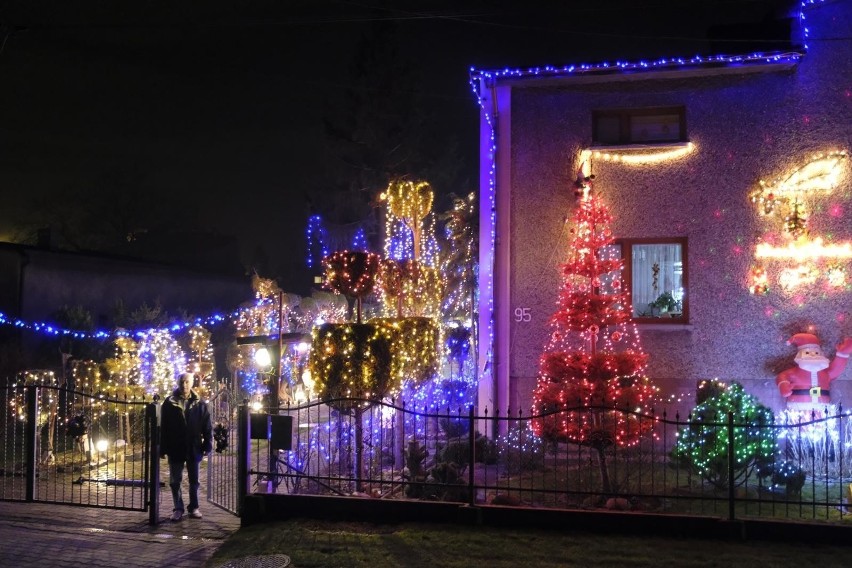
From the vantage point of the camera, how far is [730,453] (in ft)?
24.0

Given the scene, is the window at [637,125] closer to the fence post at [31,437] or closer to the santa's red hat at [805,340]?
the santa's red hat at [805,340]

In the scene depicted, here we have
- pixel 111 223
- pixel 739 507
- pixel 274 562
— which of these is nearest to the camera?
pixel 274 562

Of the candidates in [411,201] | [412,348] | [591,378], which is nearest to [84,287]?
[411,201]

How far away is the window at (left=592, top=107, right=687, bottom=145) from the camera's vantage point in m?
12.1

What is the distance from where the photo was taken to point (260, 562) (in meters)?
6.81

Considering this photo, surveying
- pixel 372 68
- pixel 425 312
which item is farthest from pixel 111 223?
pixel 425 312

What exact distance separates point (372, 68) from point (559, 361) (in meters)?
23.9

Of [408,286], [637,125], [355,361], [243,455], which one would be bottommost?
[243,455]

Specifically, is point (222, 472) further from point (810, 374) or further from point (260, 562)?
point (810, 374)

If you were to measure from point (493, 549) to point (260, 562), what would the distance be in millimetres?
2196

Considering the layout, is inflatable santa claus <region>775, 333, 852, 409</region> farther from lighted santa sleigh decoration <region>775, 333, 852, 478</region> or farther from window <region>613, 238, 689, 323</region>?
window <region>613, 238, 689, 323</region>

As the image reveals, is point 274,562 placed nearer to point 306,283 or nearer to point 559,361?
point 559,361

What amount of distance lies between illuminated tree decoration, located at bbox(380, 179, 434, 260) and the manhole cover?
19.3 ft

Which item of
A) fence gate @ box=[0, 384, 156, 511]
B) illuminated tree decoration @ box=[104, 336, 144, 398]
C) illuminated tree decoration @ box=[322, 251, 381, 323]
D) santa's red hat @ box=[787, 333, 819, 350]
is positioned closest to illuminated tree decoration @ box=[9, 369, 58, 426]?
fence gate @ box=[0, 384, 156, 511]
